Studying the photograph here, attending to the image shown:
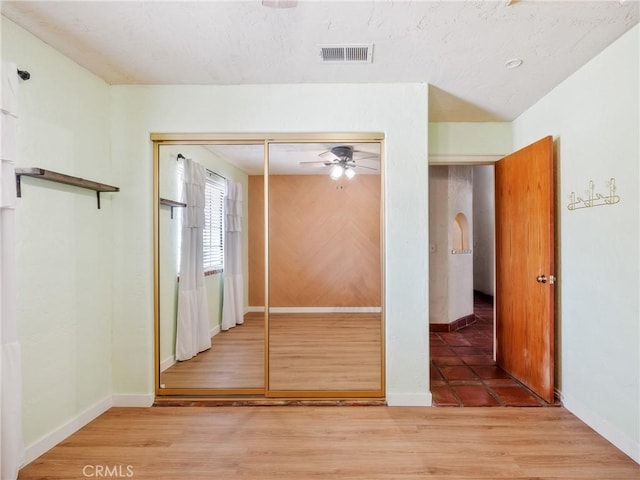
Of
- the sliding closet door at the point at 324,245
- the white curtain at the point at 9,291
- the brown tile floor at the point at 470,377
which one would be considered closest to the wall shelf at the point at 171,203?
the white curtain at the point at 9,291

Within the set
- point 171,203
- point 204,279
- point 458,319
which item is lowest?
point 458,319

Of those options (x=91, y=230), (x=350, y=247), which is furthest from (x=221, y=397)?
(x=350, y=247)

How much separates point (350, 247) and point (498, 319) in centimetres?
283

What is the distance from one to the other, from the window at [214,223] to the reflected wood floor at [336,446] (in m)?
1.96

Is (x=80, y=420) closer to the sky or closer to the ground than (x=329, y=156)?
closer to the ground

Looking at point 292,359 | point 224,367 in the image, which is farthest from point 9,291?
point 292,359

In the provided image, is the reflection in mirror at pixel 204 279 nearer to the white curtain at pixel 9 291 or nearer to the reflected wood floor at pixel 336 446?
the reflected wood floor at pixel 336 446

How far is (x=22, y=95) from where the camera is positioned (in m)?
1.98

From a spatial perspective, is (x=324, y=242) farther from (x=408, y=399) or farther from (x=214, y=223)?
(x=408, y=399)

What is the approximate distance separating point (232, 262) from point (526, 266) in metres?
3.43

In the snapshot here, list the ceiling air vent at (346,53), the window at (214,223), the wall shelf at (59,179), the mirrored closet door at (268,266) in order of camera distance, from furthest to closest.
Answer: the window at (214,223)
the mirrored closet door at (268,266)
the ceiling air vent at (346,53)
the wall shelf at (59,179)

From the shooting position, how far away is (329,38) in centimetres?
210

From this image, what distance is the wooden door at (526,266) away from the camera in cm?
267

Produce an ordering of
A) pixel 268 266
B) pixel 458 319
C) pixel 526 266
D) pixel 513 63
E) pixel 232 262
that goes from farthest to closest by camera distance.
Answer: pixel 458 319, pixel 232 262, pixel 526 266, pixel 268 266, pixel 513 63
